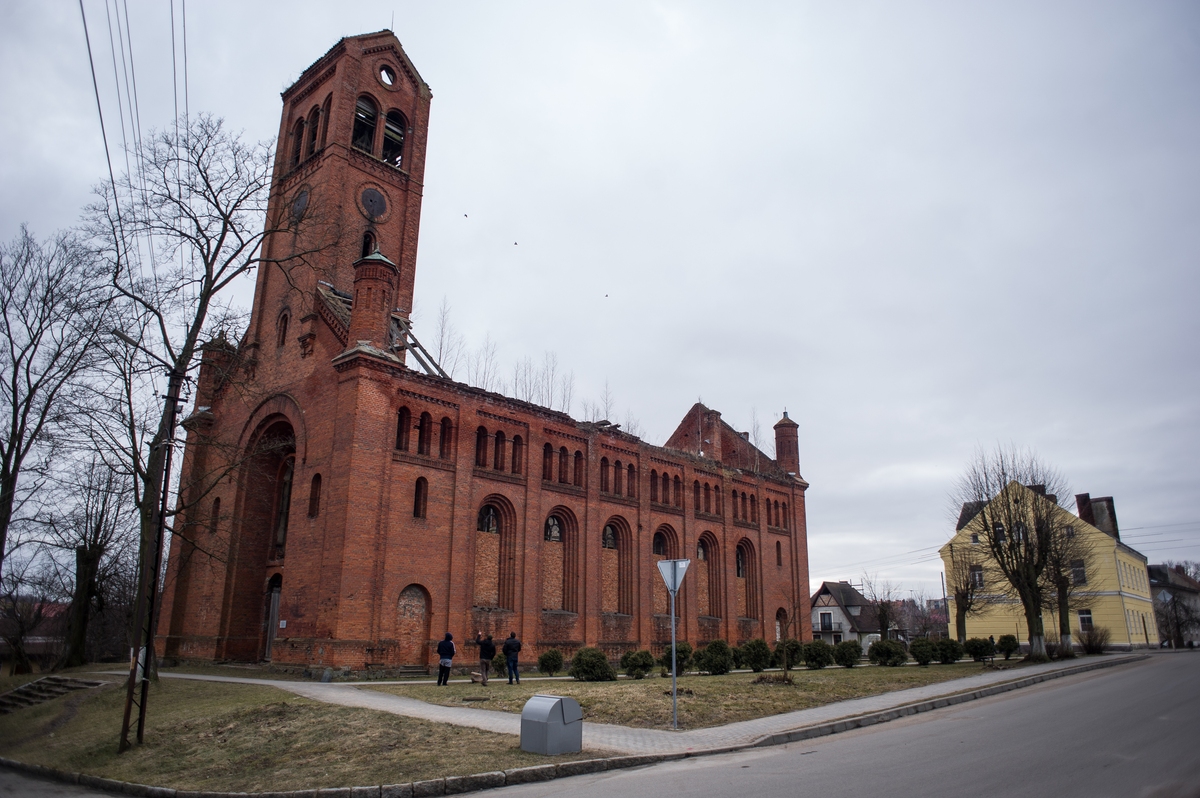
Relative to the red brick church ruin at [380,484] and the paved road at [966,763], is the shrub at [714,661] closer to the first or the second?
the red brick church ruin at [380,484]

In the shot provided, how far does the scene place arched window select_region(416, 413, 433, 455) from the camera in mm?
26359

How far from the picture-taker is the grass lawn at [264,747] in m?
10.1

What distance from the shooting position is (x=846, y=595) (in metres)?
77.9

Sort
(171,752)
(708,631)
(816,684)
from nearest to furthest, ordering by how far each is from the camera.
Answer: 1. (171,752)
2. (816,684)
3. (708,631)

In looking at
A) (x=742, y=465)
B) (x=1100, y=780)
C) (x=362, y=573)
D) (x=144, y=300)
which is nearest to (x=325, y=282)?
(x=144, y=300)

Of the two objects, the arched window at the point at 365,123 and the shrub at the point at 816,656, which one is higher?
the arched window at the point at 365,123

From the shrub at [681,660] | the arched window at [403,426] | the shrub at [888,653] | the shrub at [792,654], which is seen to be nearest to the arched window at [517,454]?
the arched window at [403,426]

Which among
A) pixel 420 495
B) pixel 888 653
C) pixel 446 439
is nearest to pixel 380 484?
pixel 420 495

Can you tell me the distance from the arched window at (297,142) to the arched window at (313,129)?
0.49 m

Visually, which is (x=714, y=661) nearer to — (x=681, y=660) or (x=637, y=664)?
(x=681, y=660)

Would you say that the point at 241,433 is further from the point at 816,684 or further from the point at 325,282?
the point at 816,684

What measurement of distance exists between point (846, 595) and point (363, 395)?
216 feet

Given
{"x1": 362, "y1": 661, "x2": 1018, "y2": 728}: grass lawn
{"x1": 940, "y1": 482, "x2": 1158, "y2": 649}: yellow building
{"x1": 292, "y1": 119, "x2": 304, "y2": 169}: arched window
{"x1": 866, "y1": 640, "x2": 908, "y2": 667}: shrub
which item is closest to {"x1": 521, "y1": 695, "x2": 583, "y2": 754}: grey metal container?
{"x1": 362, "y1": 661, "x2": 1018, "y2": 728}: grass lawn

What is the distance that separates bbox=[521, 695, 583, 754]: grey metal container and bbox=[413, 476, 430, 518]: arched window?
1588 centimetres
